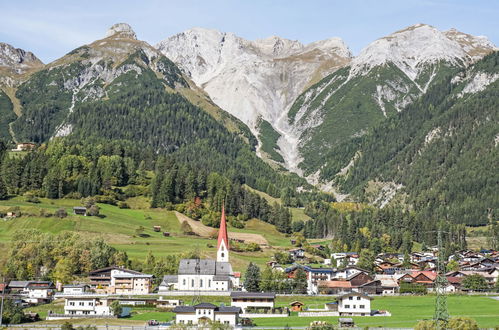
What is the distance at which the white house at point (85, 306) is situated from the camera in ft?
395

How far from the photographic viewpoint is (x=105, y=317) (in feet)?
378

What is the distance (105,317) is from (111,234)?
242 feet

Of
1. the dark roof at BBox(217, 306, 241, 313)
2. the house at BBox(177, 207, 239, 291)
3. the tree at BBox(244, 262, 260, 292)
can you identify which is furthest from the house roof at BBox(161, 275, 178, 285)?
the dark roof at BBox(217, 306, 241, 313)

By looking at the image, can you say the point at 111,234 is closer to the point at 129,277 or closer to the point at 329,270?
the point at 129,277

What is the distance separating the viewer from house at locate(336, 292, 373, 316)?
120 metres

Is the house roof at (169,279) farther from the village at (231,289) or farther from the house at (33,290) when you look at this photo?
the house at (33,290)

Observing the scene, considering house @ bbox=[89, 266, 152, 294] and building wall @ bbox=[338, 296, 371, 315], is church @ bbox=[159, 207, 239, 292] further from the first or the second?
A: building wall @ bbox=[338, 296, 371, 315]

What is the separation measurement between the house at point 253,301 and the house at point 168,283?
25.1 m

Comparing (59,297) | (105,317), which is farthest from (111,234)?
(105,317)

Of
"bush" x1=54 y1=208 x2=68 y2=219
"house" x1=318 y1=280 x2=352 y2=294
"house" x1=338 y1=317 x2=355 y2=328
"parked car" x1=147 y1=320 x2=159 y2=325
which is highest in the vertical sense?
"bush" x1=54 y1=208 x2=68 y2=219

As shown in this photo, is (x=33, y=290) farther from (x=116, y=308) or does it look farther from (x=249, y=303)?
(x=249, y=303)

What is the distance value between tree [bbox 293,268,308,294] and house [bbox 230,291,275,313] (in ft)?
79.6

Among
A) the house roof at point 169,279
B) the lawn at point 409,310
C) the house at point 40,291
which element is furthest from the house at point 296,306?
the house at point 40,291

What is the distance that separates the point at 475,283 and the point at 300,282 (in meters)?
35.9
